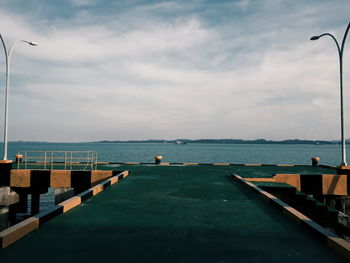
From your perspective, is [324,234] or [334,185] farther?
[334,185]

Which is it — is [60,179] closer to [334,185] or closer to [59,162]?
[59,162]

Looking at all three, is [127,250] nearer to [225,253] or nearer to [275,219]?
[225,253]

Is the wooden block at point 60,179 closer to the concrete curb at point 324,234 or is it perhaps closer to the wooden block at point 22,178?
the wooden block at point 22,178

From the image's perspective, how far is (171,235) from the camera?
595cm

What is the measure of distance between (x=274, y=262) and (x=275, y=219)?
276cm

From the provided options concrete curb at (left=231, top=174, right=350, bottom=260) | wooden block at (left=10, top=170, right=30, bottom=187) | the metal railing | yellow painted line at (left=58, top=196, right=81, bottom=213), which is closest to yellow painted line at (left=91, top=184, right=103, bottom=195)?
yellow painted line at (left=58, top=196, right=81, bottom=213)

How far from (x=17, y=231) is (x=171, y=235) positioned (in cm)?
334

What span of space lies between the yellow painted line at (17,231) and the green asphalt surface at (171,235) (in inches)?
4.8

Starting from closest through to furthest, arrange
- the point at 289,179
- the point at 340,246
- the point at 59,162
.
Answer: the point at 340,246 < the point at 289,179 < the point at 59,162

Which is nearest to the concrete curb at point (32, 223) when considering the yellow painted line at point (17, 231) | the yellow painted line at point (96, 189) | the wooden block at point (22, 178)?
the yellow painted line at point (17, 231)

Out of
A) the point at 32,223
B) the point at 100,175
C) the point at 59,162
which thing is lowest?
the point at 100,175

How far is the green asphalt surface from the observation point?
16.0 feet

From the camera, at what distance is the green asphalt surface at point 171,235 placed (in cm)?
488

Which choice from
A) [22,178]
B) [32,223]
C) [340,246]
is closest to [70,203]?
[32,223]
